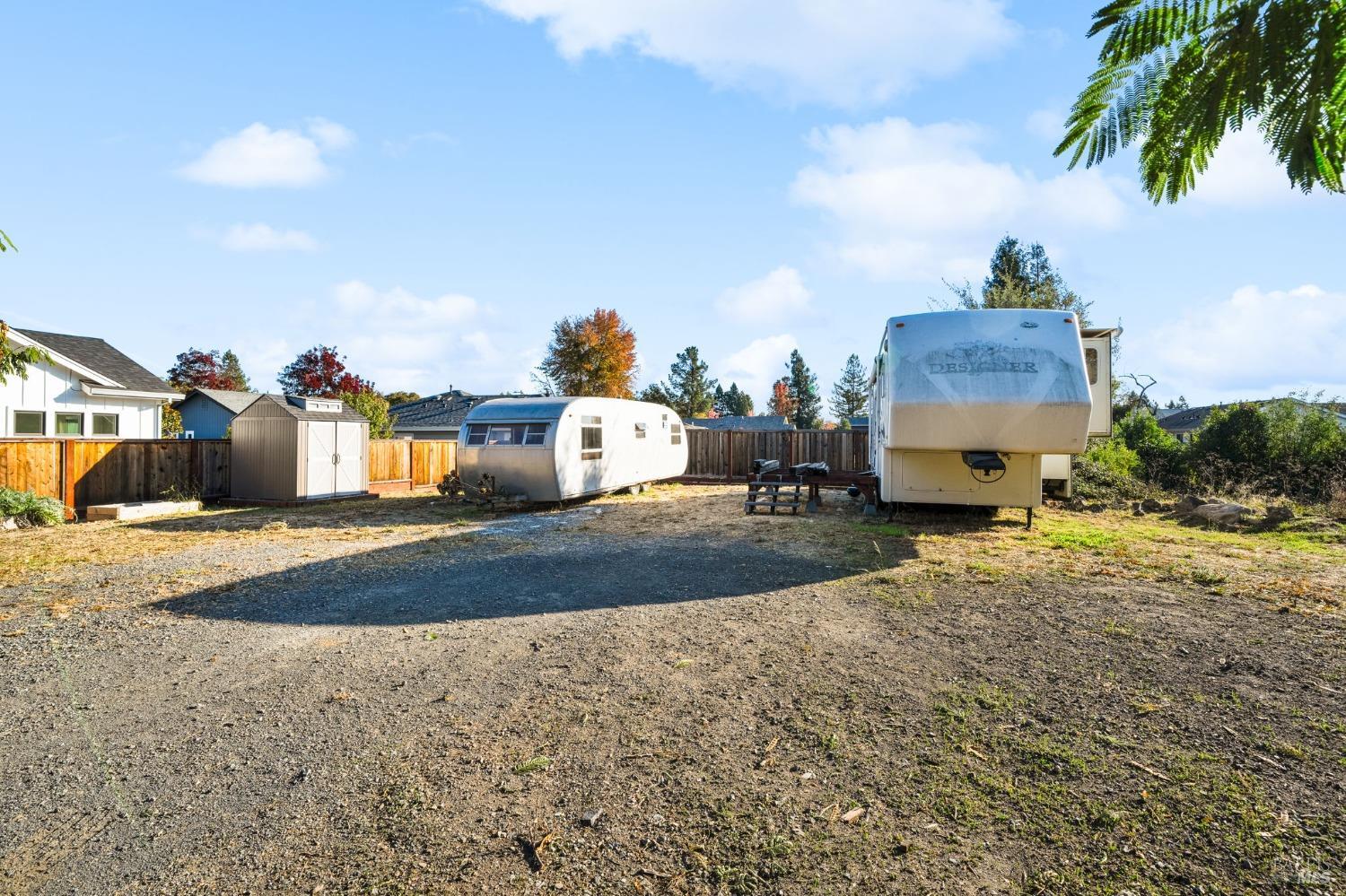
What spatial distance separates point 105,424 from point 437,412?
64.8 ft

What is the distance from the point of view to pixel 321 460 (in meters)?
16.9

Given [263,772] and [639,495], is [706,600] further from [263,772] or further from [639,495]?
[639,495]

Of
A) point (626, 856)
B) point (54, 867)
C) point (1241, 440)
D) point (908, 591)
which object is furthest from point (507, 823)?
point (1241, 440)

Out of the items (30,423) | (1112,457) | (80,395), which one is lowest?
(1112,457)

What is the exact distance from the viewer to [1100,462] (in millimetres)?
15531

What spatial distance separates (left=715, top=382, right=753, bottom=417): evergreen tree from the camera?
79375 millimetres

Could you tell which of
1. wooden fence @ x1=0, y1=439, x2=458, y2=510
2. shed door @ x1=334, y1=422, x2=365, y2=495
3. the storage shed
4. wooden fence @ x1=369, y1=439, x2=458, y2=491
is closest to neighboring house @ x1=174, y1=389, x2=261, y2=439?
wooden fence @ x1=369, y1=439, x2=458, y2=491

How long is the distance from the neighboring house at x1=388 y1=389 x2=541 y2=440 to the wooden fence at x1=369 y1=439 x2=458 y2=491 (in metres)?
12.9

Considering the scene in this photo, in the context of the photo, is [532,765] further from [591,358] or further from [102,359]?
[591,358]

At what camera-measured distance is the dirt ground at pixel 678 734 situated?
8.38 ft

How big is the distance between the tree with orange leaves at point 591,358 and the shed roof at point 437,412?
627 cm

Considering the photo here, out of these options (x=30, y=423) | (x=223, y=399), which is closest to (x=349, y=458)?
(x=30, y=423)

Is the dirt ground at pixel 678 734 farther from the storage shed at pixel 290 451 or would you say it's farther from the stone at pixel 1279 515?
the storage shed at pixel 290 451

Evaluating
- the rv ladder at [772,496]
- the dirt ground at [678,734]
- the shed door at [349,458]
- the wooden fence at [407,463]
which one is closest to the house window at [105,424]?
the wooden fence at [407,463]
